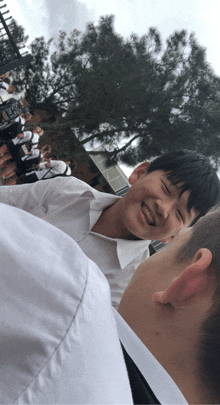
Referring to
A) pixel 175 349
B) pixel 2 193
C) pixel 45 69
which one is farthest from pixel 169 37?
pixel 175 349

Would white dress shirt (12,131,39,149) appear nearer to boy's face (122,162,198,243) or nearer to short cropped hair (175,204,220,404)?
boy's face (122,162,198,243)

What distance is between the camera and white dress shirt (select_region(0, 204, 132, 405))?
0.20 m

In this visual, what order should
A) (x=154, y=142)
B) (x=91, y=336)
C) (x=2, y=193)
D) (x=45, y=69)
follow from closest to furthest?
(x=91, y=336)
(x=2, y=193)
(x=154, y=142)
(x=45, y=69)

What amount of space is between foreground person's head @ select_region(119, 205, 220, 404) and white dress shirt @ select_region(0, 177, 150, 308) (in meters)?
0.53

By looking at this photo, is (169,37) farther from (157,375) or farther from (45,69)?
(157,375)

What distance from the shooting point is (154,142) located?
2.29 metres

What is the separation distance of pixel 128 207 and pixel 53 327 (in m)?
0.61

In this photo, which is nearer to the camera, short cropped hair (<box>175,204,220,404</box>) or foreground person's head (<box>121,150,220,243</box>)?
short cropped hair (<box>175,204,220,404</box>)

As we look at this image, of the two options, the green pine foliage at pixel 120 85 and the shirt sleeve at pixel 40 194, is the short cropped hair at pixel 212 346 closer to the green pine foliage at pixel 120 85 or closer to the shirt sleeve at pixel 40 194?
the shirt sleeve at pixel 40 194

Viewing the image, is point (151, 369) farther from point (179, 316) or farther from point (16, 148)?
point (16, 148)

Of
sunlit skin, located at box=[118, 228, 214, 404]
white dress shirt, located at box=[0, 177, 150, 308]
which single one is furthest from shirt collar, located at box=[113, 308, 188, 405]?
white dress shirt, located at box=[0, 177, 150, 308]

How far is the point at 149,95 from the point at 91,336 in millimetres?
2362

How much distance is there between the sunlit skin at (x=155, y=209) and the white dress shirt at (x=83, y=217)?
0.25 feet

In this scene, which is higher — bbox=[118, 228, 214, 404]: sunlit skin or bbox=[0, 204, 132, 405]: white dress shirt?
bbox=[0, 204, 132, 405]: white dress shirt
